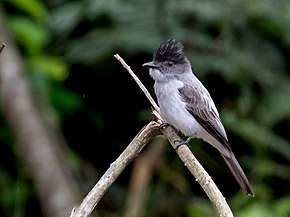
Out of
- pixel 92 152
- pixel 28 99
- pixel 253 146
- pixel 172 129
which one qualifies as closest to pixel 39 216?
pixel 92 152

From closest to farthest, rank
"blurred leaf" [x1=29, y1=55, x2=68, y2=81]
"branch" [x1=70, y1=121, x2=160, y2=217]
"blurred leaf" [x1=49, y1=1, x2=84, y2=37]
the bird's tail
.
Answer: "branch" [x1=70, y1=121, x2=160, y2=217], the bird's tail, "blurred leaf" [x1=29, y1=55, x2=68, y2=81], "blurred leaf" [x1=49, y1=1, x2=84, y2=37]

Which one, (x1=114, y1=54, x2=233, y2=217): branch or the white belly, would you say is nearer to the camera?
(x1=114, y1=54, x2=233, y2=217): branch

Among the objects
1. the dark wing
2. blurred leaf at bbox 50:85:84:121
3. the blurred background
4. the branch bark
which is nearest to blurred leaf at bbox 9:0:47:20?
the blurred background

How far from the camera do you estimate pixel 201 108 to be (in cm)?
484

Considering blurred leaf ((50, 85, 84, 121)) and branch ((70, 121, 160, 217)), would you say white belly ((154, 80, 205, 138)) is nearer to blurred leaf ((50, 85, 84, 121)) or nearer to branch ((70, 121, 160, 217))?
branch ((70, 121, 160, 217))

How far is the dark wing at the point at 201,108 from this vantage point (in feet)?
15.7

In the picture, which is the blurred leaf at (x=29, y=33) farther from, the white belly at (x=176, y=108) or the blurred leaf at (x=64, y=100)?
the white belly at (x=176, y=108)

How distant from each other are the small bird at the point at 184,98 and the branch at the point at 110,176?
4.64 feet

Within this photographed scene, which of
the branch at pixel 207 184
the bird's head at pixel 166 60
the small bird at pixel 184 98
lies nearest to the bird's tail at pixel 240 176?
the small bird at pixel 184 98

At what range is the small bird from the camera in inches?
185

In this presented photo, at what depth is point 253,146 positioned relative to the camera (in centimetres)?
656

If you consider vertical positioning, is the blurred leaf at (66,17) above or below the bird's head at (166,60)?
below

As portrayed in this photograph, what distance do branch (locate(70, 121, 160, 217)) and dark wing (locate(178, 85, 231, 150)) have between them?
4.88 ft

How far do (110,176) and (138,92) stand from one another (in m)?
4.28
